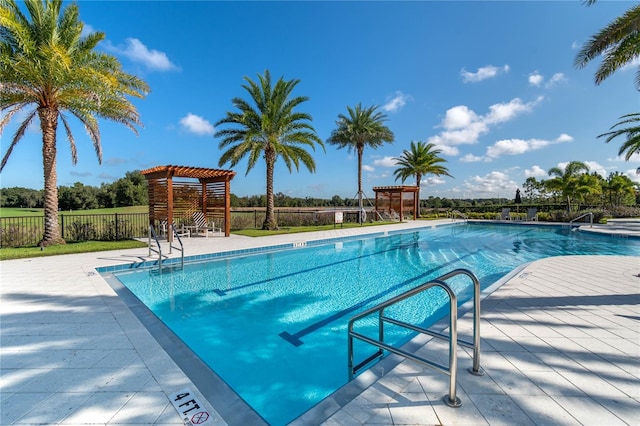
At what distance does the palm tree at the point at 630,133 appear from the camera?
45.4ft

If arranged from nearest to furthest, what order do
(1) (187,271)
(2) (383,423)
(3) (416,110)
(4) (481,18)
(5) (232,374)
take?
1. (2) (383,423)
2. (5) (232,374)
3. (1) (187,271)
4. (4) (481,18)
5. (3) (416,110)

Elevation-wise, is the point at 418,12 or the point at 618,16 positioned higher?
the point at 418,12

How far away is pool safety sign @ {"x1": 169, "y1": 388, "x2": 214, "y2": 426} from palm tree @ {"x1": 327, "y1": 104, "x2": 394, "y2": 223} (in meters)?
17.4

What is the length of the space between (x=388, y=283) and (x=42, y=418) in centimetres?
590

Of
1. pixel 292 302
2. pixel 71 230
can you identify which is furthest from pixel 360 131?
pixel 71 230

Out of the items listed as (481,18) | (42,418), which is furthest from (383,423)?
(481,18)

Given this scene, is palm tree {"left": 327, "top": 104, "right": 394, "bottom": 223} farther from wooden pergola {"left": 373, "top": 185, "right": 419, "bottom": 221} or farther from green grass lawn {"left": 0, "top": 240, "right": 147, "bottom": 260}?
green grass lawn {"left": 0, "top": 240, "right": 147, "bottom": 260}

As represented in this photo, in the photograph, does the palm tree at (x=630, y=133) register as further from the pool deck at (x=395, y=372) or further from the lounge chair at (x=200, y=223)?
the lounge chair at (x=200, y=223)

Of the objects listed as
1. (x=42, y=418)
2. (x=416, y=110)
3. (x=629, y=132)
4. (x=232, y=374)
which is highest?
(x=416, y=110)

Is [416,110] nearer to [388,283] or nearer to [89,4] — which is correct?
[388,283]

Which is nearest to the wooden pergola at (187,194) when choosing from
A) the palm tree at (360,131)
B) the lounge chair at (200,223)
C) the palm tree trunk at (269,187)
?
the lounge chair at (200,223)

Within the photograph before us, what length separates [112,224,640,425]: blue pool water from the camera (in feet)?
10.2

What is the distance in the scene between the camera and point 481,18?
10.8 meters

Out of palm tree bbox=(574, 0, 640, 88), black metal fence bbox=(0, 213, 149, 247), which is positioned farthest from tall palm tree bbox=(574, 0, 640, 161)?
black metal fence bbox=(0, 213, 149, 247)
